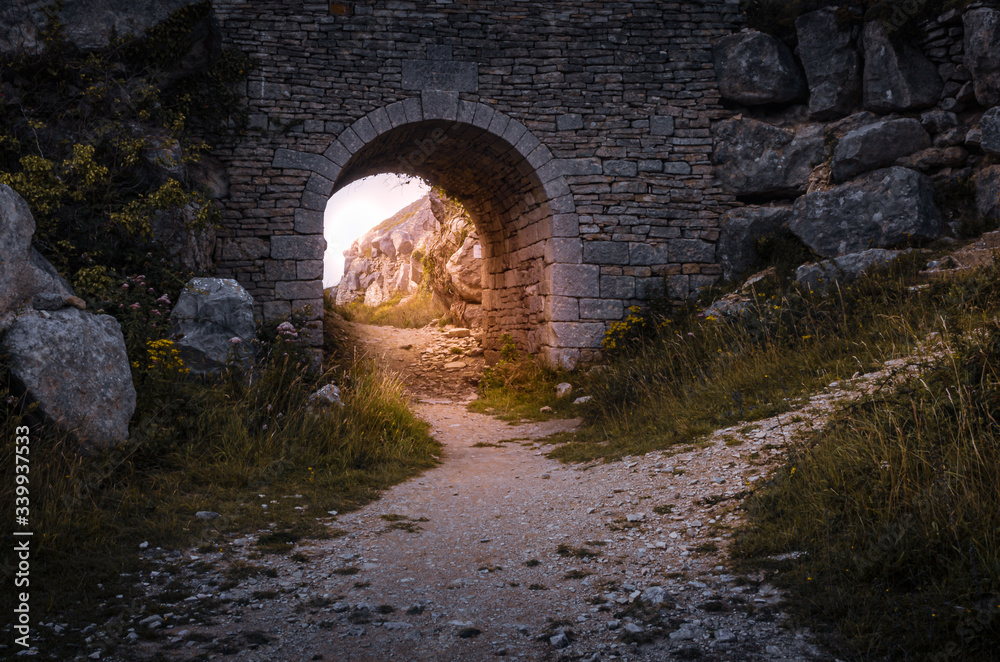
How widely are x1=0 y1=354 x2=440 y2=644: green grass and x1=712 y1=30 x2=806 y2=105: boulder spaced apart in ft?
20.3

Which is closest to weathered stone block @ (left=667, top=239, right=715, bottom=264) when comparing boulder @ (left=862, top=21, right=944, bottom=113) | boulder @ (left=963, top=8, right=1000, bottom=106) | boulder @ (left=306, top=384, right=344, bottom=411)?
boulder @ (left=862, top=21, right=944, bottom=113)

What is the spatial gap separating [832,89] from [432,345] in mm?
7373

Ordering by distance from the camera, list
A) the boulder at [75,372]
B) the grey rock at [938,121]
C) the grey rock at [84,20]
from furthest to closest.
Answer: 1. the grey rock at [938,121]
2. the grey rock at [84,20]
3. the boulder at [75,372]

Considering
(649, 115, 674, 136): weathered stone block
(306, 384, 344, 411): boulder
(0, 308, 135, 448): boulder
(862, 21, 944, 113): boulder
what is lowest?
(306, 384, 344, 411): boulder

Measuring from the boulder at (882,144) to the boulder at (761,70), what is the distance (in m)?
1.20

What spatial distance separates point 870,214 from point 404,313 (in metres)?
11.0

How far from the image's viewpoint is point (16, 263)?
3.68 m

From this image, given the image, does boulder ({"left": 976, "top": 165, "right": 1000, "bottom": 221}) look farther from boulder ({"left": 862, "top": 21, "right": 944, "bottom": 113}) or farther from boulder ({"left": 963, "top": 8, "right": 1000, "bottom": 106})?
boulder ({"left": 862, "top": 21, "right": 944, "bottom": 113})

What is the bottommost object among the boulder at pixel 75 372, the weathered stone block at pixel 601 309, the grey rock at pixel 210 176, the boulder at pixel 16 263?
the boulder at pixel 75 372

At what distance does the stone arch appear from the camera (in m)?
7.89

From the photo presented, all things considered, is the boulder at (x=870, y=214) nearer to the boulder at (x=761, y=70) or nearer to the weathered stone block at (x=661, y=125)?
the boulder at (x=761, y=70)

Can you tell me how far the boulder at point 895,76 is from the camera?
746 centimetres

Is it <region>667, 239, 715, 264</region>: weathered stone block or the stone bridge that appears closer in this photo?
the stone bridge
